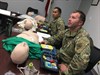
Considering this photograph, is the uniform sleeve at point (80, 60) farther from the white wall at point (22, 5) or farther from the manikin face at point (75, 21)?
the white wall at point (22, 5)

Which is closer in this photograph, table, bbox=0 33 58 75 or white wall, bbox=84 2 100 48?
table, bbox=0 33 58 75

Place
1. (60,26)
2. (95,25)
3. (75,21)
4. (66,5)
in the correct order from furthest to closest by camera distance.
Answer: (66,5) < (95,25) < (60,26) < (75,21)

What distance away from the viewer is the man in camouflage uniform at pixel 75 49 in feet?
5.22

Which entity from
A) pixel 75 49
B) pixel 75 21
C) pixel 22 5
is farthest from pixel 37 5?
pixel 75 49

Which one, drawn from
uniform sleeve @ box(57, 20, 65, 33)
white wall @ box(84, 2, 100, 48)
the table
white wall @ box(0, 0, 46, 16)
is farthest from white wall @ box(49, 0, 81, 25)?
the table

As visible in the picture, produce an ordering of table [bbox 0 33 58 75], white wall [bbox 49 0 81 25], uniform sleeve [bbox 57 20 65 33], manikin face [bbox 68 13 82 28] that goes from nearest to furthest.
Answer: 1. table [bbox 0 33 58 75]
2. manikin face [bbox 68 13 82 28]
3. uniform sleeve [bbox 57 20 65 33]
4. white wall [bbox 49 0 81 25]

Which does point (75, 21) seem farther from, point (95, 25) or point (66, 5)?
point (66, 5)

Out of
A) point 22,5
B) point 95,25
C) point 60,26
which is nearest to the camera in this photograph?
point 60,26

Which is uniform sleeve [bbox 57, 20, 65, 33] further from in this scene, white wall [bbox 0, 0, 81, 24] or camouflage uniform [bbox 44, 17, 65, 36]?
white wall [bbox 0, 0, 81, 24]

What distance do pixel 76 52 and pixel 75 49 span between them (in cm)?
5

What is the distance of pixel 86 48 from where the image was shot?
64.4 inches

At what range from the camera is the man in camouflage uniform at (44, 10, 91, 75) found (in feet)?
5.22

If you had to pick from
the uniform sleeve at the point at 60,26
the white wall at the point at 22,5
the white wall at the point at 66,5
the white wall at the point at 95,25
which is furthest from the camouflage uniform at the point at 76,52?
the white wall at the point at 66,5

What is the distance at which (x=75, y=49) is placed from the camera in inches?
67.1
